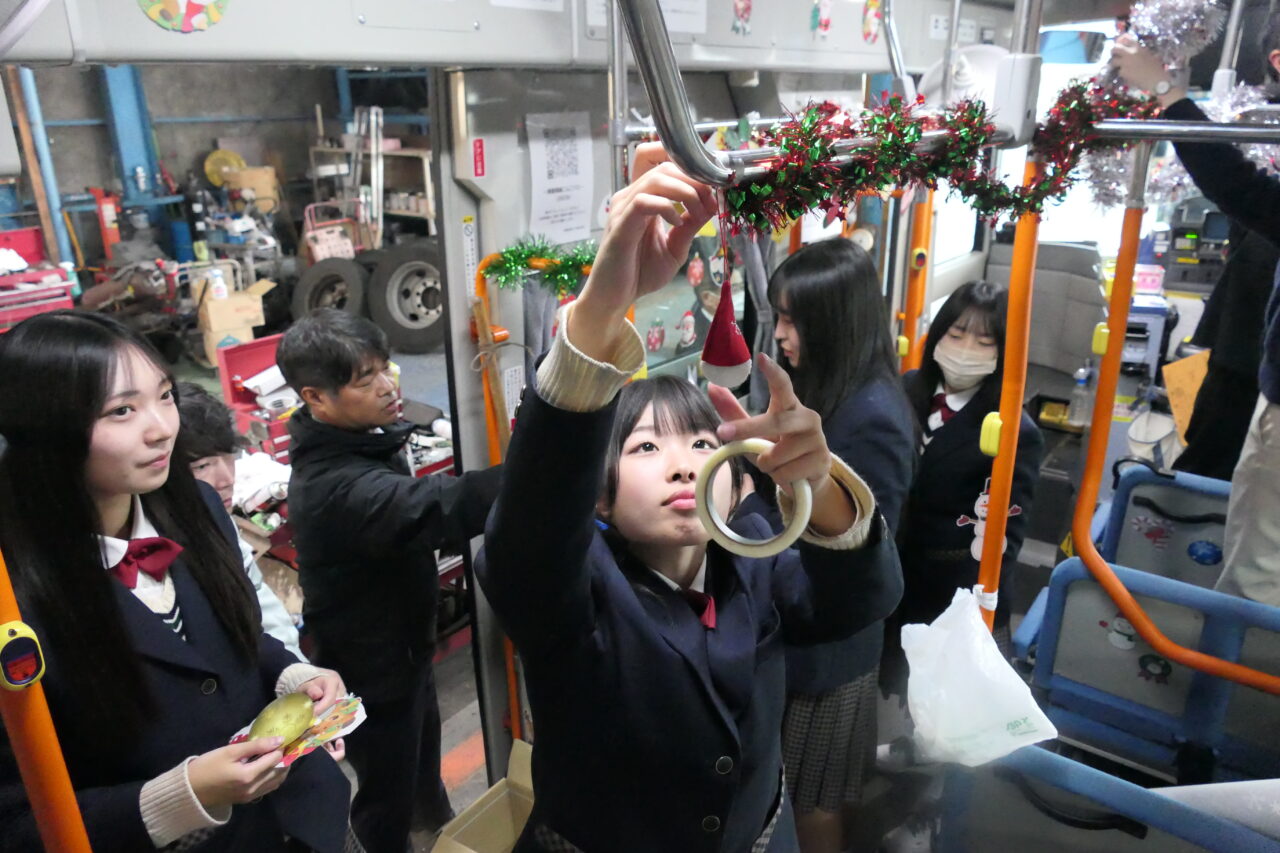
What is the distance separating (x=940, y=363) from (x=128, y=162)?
6.98 metres

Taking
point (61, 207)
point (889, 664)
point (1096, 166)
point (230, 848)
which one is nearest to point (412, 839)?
point (230, 848)

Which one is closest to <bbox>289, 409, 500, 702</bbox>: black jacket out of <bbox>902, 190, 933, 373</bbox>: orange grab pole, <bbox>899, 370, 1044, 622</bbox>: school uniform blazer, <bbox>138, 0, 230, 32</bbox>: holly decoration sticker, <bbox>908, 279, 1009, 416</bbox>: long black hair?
<bbox>138, 0, 230, 32</bbox>: holly decoration sticker

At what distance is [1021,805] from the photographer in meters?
1.42

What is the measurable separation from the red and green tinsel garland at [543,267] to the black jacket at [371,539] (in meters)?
0.46

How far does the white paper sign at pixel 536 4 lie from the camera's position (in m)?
1.76

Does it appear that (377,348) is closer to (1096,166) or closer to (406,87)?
(1096,166)

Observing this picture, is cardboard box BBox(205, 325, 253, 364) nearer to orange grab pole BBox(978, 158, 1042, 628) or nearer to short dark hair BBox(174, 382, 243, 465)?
short dark hair BBox(174, 382, 243, 465)

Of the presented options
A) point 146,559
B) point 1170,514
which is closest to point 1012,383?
point 1170,514

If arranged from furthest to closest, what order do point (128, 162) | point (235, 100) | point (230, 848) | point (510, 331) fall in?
point (235, 100), point (128, 162), point (510, 331), point (230, 848)

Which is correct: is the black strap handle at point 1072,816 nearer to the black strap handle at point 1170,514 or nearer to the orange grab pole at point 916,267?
the black strap handle at point 1170,514

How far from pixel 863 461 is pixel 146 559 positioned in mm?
1351

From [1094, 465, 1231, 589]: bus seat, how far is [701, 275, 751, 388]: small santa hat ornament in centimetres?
216

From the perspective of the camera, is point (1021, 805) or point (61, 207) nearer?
point (1021, 805)

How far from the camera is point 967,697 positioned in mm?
1384
